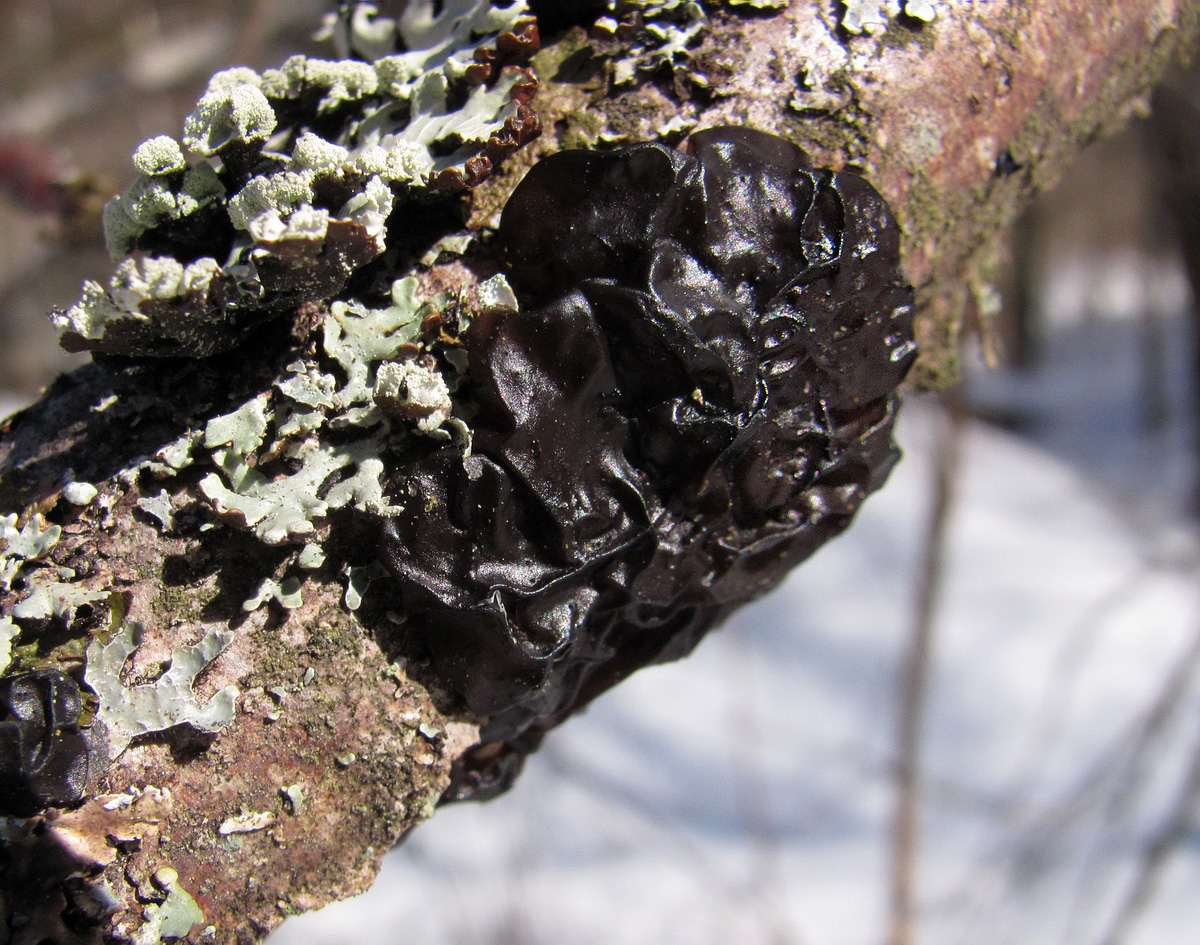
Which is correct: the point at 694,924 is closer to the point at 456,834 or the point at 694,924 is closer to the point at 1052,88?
the point at 456,834

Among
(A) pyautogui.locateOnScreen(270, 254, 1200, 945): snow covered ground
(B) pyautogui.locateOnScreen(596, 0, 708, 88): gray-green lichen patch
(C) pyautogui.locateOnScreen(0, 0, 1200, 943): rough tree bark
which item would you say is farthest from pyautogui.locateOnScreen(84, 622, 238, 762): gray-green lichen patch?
(A) pyautogui.locateOnScreen(270, 254, 1200, 945): snow covered ground

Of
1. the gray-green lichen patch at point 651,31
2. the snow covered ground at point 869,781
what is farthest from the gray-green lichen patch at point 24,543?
the snow covered ground at point 869,781

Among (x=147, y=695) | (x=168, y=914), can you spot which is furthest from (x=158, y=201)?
(x=168, y=914)

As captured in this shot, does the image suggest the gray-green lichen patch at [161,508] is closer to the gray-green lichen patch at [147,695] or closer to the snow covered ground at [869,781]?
the gray-green lichen patch at [147,695]

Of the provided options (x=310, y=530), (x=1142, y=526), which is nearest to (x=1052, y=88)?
(x=310, y=530)

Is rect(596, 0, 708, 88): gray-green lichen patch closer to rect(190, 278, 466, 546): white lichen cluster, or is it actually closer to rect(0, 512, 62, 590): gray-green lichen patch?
rect(190, 278, 466, 546): white lichen cluster

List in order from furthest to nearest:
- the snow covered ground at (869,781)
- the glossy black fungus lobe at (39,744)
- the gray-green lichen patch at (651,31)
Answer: the snow covered ground at (869,781) < the gray-green lichen patch at (651,31) < the glossy black fungus lobe at (39,744)

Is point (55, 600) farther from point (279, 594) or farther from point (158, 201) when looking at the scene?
point (158, 201)
